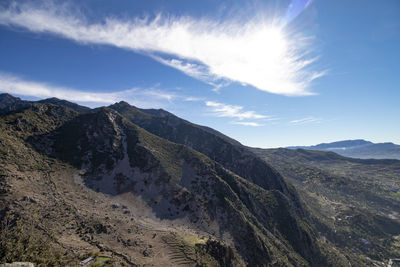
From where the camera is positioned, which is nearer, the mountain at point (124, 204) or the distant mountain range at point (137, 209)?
the mountain at point (124, 204)

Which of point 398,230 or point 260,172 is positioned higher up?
point 260,172

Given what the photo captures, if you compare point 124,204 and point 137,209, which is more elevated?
point 124,204

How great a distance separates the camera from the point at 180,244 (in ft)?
168

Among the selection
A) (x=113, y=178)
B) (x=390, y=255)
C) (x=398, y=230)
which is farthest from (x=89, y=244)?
(x=398, y=230)

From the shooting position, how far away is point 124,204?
220 ft

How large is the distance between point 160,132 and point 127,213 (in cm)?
12656

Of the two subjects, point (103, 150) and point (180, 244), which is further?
point (103, 150)

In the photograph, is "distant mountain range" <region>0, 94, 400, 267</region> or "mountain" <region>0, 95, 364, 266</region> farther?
"distant mountain range" <region>0, 94, 400, 267</region>

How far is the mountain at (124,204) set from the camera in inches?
1644

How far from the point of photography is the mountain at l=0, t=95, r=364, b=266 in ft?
137

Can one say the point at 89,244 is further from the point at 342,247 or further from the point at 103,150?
the point at 342,247

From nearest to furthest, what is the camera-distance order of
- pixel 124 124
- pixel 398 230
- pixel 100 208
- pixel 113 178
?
pixel 100 208 → pixel 113 178 → pixel 124 124 → pixel 398 230

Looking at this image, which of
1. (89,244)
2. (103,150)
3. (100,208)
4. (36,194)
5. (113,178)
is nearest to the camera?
(89,244)

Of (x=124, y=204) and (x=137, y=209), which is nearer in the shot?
(x=137, y=209)
